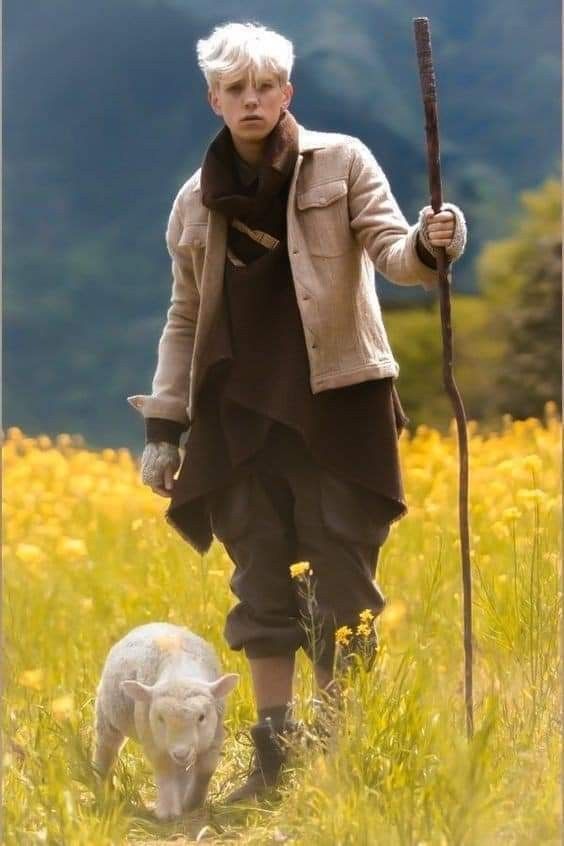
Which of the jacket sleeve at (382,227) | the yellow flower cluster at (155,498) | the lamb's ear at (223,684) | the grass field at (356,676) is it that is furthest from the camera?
the yellow flower cluster at (155,498)

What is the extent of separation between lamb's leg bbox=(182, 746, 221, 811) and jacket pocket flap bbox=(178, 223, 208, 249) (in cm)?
122

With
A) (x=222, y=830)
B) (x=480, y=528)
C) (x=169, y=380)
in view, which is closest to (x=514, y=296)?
(x=480, y=528)

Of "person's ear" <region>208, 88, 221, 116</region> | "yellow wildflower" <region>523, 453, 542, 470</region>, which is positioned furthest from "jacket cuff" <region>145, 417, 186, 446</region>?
"yellow wildflower" <region>523, 453, 542, 470</region>

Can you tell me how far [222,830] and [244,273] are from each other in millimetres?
1310

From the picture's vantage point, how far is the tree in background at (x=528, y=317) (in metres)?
8.60

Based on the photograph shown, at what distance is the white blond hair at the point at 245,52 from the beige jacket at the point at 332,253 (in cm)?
22

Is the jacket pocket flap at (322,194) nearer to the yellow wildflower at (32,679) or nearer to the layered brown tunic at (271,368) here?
the layered brown tunic at (271,368)

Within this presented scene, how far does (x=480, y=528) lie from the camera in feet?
15.9

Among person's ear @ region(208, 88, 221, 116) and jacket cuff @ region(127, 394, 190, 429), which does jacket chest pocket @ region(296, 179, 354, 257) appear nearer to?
person's ear @ region(208, 88, 221, 116)

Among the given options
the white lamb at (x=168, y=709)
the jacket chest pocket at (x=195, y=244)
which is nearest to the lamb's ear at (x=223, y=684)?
the white lamb at (x=168, y=709)

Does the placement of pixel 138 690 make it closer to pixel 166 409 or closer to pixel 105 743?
pixel 105 743

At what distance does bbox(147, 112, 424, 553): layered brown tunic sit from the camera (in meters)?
3.42

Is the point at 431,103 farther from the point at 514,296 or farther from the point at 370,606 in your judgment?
the point at 514,296

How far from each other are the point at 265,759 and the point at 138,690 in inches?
16.3
